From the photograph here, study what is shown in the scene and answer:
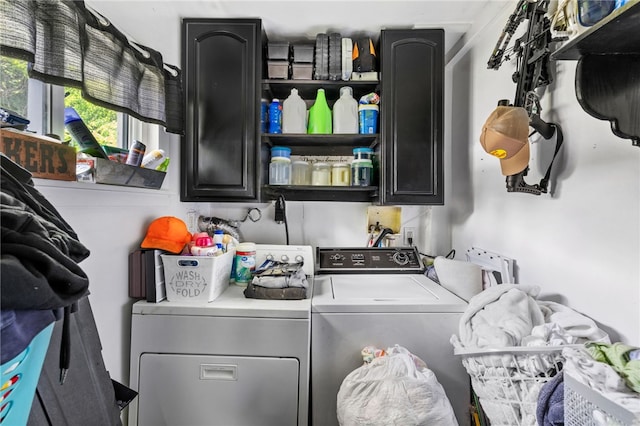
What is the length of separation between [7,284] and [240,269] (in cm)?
113

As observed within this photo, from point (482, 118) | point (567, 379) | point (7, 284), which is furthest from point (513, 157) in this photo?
point (7, 284)

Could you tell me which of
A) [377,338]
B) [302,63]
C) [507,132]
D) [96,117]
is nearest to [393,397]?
[377,338]

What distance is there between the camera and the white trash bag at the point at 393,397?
100 centimetres

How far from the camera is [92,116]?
3.96ft

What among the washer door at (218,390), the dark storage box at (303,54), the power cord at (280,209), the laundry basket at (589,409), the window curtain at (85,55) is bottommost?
the washer door at (218,390)

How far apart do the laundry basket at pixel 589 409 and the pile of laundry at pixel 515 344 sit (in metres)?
0.15

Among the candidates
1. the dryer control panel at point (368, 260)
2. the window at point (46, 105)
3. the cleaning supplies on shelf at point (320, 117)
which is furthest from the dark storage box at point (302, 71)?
the dryer control panel at point (368, 260)

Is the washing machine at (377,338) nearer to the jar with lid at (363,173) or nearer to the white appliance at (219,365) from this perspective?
the white appliance at (219,365)

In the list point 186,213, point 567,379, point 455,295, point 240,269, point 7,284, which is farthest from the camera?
point 186,213

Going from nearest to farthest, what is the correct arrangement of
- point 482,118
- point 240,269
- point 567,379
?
point 567,379 → point 240,269 → point 482,118

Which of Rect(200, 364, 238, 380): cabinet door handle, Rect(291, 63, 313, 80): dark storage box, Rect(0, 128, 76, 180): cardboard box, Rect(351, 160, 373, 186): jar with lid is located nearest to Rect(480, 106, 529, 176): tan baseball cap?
Rect(351, 160, 373, 186): jar with lid

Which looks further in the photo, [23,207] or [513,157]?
[513,157]

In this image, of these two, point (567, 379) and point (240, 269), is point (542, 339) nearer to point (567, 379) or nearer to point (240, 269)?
point (567, 379)

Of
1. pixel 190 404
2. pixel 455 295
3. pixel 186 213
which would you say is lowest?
pixel 190 404
